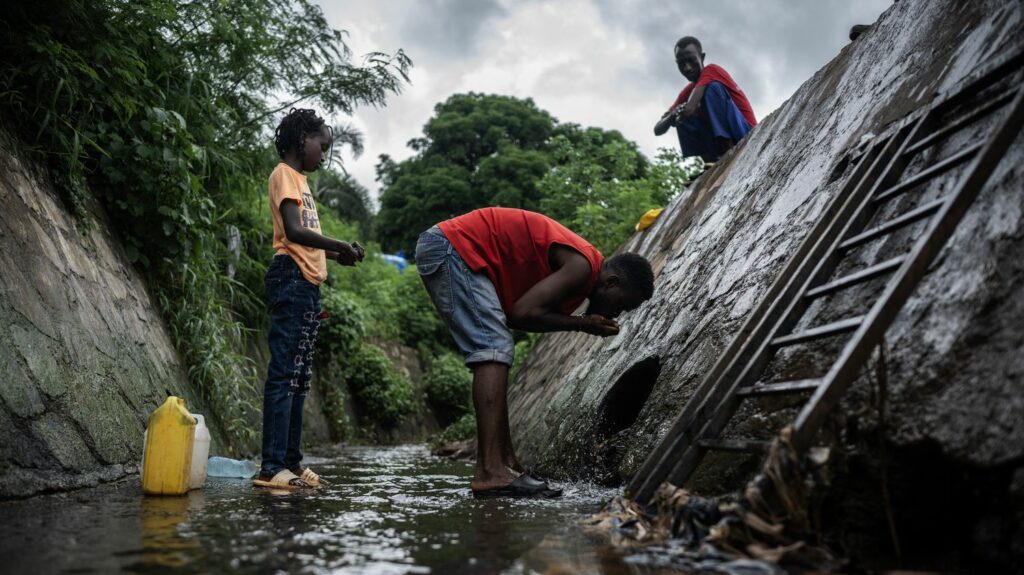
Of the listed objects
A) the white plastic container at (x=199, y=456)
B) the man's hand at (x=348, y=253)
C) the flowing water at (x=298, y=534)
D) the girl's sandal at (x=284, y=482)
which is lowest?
the flowing water at (x=298, y=534)

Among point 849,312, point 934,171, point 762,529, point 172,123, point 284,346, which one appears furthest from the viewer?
point 172,123

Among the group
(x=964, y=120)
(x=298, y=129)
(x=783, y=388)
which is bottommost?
(x=783, y=388)

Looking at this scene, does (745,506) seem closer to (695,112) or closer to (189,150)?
(189,150)

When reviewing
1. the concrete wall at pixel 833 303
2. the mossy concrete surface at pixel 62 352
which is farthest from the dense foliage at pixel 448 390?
the mossy concrete surface at pixel 62 352

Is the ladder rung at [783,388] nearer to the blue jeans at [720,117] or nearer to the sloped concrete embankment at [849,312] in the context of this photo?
the sloped concrete embankment at [849,312]

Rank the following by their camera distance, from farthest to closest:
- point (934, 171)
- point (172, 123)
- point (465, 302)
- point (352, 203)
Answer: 1. point (352, 203)
2. point (172, 123)
3. point (465, 302)
4. point (934, 171)

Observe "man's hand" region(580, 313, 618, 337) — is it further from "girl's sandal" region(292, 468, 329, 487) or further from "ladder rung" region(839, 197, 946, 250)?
"girl's sandal" region(292, 468, 329, 487)

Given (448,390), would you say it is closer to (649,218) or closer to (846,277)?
(649,218)

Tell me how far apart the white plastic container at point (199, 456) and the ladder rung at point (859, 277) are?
8.02 feet

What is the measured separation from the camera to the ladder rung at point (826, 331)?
1.88 meters

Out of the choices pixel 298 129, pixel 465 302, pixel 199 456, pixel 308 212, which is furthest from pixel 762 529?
pixel 298 129

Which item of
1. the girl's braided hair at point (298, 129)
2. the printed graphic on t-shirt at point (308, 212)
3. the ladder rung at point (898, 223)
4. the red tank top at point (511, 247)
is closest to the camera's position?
the ladder rung at point (898, 223)

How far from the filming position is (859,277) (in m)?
2.00

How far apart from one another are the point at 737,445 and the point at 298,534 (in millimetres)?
1192
